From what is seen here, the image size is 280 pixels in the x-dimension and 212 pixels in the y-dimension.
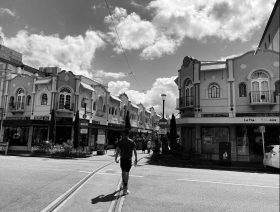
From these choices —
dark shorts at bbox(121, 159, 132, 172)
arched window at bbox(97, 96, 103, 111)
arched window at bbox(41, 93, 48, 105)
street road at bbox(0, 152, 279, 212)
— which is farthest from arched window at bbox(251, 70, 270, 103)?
arched window at bbox(41, 93, 48, 105)

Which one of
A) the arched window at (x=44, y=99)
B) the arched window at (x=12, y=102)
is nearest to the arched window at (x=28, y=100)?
the arched window at (x=12, y=102)

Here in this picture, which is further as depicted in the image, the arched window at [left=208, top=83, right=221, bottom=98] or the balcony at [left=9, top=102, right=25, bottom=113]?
the balcony at [left=9, top=102, right=25, bottom=113]

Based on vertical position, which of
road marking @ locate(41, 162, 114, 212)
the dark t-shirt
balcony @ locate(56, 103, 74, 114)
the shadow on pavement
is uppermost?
balcony @ locate(56, 103, 74, 114)

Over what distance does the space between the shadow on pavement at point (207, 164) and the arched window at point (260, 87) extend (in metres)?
5.21

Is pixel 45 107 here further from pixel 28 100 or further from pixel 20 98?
pixel 20 98

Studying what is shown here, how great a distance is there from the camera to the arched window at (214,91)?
65.7 feet

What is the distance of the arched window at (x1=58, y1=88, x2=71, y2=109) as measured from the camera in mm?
26316

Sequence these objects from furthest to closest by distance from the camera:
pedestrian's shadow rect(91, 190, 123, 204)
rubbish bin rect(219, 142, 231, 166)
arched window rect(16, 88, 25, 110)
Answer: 1. arched window rect(16, 88, 25, 110)
2. rubbish bin rect(219, 142, 231, 166)
3. pedestrian's shadow rect(91, 190, 123, 204)

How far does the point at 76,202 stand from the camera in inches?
236

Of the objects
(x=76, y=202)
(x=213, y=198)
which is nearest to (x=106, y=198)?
(x=76, y=202)

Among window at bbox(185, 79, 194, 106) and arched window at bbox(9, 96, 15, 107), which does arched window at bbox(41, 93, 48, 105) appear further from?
window at bbox(185, 79, 194, 106)

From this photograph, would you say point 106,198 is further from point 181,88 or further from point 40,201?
point 181,88

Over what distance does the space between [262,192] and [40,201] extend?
658 cm

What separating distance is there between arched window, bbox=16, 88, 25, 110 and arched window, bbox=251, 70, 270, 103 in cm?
2528
